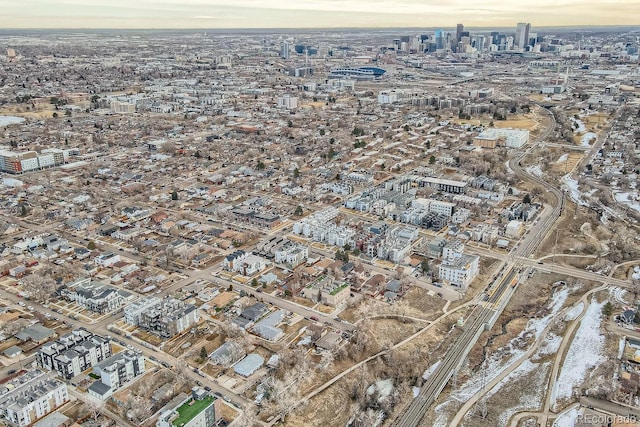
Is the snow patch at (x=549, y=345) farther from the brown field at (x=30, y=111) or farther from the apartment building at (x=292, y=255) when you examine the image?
the brown field at (x=30, y=111)

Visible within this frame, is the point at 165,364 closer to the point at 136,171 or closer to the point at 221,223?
the point at 221,223

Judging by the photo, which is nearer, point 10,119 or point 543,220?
point 543,220

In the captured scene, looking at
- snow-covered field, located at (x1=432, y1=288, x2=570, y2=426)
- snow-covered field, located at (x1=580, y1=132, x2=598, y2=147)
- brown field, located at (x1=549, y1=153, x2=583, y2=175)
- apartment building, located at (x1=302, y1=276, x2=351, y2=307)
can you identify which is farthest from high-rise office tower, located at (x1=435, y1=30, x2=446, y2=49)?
apartment building, located at (x1=302, y1=276, x2=351, y2=307)

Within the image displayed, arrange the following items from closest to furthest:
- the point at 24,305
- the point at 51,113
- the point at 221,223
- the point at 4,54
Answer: the point at 24,305
the point at 221,223
the point at 51,113
the point at 4,54

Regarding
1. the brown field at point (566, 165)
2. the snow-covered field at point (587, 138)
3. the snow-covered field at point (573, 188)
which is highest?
the snow-covered field at point (587, 138)

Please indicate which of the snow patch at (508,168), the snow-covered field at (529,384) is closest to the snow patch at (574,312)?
the snow-covered field at (529,384)

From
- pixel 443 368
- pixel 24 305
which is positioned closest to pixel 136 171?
pixel 24 305
